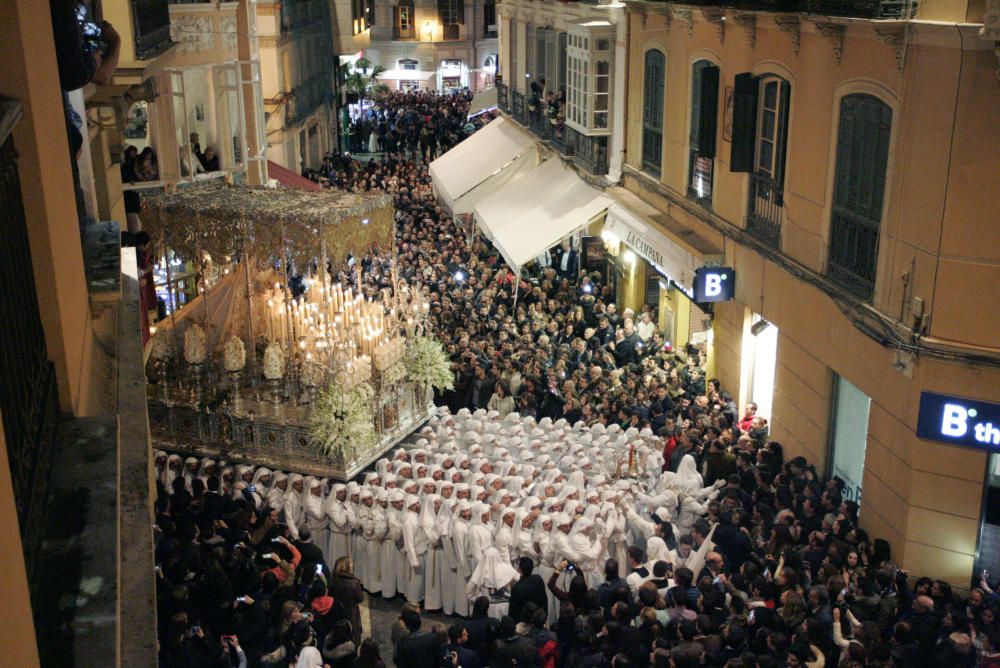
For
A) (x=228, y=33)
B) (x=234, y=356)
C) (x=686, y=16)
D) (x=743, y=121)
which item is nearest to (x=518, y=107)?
(x=686, y=16)

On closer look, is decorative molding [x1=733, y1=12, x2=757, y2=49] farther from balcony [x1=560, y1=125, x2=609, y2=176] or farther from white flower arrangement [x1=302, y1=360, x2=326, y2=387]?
white flower arrangement [x1=302, y1=360, x2=326, y2=387]

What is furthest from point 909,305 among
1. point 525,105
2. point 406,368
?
point 525,105

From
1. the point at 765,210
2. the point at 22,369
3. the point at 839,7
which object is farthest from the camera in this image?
the point at 765,210

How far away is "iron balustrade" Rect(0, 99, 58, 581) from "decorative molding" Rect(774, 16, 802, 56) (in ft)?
38.3

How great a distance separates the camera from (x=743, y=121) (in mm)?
15633

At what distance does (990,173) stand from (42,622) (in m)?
9.84

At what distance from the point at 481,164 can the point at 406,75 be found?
33469 mm

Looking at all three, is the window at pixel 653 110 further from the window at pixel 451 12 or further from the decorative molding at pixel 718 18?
the window at pixel 451 12

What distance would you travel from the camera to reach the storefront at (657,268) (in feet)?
57.3

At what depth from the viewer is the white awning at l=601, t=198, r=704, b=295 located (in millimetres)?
17281

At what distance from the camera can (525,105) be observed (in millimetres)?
29938

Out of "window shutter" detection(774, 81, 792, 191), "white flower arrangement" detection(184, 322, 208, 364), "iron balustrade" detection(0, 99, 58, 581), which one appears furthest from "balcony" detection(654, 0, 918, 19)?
"iron balustrade" detection(0, 99, 58, 581)

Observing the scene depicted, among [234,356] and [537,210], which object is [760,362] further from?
[537,210]

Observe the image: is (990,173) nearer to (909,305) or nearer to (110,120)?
(909,305)
